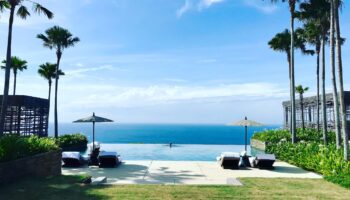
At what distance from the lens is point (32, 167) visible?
1144 cm

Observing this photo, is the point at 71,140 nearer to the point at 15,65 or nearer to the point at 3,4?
the point at 15,65

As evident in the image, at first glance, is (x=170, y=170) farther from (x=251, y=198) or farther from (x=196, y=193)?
(x=251, y=198)

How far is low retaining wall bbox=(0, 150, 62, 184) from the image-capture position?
33.0 feet

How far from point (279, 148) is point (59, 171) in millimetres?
11951

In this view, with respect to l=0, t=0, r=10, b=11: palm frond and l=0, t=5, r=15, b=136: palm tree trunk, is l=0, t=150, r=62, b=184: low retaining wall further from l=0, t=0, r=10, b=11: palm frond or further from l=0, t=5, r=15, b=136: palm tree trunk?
l=0, t=0, r=10, b=11: palm frond

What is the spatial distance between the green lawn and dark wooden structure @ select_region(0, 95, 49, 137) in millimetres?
16183

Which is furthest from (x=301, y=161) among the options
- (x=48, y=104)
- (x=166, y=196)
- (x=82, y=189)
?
(x=48, y=104)

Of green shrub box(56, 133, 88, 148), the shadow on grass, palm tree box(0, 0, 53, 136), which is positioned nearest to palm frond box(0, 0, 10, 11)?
palm tree box(0, 0, 53, 136)

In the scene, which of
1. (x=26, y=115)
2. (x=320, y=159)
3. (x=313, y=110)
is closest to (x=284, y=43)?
(x=313, y=110)

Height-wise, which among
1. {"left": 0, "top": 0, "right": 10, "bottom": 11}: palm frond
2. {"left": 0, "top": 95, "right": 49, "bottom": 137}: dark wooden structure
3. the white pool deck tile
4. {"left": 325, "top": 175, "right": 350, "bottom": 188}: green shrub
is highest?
{"left": 0, "top": 0, "right": 10, "bottom": 11}: palm frond

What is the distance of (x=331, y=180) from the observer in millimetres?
11547

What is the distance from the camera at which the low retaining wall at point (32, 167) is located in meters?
10.0

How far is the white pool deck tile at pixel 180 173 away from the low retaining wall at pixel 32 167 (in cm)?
102

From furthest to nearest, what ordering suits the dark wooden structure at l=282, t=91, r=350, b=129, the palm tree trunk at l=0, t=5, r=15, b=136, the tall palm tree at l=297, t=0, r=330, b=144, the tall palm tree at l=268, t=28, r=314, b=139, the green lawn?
the dark wooden structure at l=282, t=91, r=350, b=129
the tall palm tree at l=268, t=28, r=314, b=139
the tall palm tree at l=297, t=0, r=330, b=144
the palm tree trunk at l=0, t=5, r=15, b=136
the green lawn
